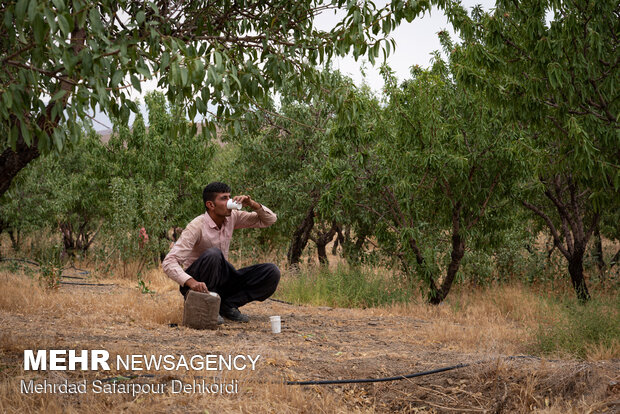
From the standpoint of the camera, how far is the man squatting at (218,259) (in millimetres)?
5928

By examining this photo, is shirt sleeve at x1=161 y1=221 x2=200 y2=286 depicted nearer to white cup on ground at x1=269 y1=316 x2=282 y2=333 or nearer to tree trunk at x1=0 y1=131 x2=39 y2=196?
white cup on ground at x1=269 y1=316 x2=282 y2=333

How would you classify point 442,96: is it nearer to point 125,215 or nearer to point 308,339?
point 308,339

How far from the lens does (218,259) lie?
19.6 feet

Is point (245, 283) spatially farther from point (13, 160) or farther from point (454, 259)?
point (454, 259)

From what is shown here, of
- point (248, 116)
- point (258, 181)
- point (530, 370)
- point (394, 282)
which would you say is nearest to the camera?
point (530, 370)

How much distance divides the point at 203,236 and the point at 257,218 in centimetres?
69

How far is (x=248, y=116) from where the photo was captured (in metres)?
4.37

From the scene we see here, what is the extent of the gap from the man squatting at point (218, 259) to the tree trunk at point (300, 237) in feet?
22.9

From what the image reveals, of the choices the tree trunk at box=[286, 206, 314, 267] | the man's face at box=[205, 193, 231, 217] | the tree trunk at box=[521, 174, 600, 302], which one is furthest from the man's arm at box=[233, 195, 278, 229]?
the tree trunk at box=[286, 206, 314, 267]

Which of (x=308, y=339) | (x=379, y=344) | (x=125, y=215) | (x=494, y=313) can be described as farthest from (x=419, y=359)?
(x=125, y=215)

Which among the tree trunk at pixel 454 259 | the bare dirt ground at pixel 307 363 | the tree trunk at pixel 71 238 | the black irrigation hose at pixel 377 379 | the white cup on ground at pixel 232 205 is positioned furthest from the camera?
the tree trunk at pixel 71 238

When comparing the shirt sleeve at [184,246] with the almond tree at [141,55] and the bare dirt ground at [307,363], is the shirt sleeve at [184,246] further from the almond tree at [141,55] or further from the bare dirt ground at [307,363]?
the almond tree at [141,55]

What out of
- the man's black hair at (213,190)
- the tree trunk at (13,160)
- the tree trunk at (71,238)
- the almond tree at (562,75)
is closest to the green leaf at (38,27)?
the tree trunk at (13,160)

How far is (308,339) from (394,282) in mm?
3767
